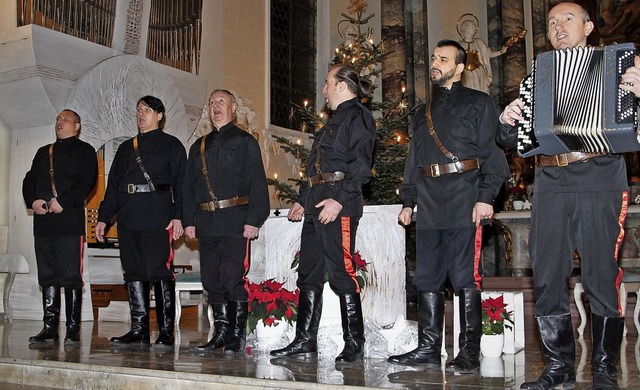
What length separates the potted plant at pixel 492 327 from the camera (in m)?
4.97

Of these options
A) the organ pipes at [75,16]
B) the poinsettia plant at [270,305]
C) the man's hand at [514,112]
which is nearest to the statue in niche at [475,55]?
the organ pipes at [75,16]

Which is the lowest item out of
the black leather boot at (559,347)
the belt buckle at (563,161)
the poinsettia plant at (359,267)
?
the black leather boot at (559,347)

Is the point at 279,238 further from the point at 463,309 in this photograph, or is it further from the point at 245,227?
the point at 463,309

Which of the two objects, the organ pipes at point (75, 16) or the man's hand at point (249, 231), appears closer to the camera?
the man's hand at point (249, 231)

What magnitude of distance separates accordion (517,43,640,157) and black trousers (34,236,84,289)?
373 cm

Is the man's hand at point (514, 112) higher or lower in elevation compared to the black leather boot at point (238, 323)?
higher

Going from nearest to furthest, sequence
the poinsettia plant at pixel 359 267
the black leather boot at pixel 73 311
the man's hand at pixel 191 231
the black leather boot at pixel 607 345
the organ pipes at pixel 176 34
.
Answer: the black leather boot at pixel 607 345, the man's hand at pixel 191 231, the poinsettia plant at pixel 359 267, the black leather boot at pixel 73 311, the organ pipes at pixel 176 34

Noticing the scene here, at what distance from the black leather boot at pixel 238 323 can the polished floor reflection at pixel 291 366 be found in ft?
0.34

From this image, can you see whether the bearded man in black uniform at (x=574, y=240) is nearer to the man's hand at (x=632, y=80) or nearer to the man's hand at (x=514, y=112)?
the man's hand at (x=514, y=112)

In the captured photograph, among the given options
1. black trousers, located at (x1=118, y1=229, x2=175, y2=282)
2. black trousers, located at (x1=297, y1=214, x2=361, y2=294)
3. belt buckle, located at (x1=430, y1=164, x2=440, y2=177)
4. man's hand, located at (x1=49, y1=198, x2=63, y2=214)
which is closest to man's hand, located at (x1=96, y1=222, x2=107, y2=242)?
black trousers, located at (x1=118, y1=229, x2=175, y2=282)

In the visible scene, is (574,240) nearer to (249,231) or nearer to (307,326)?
(307,326)

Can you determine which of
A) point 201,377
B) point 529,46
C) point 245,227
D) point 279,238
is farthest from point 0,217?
point 529,46

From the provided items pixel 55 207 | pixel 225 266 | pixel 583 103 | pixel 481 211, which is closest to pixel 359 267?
pixel 225 266

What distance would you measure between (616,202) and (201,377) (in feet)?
7.53
